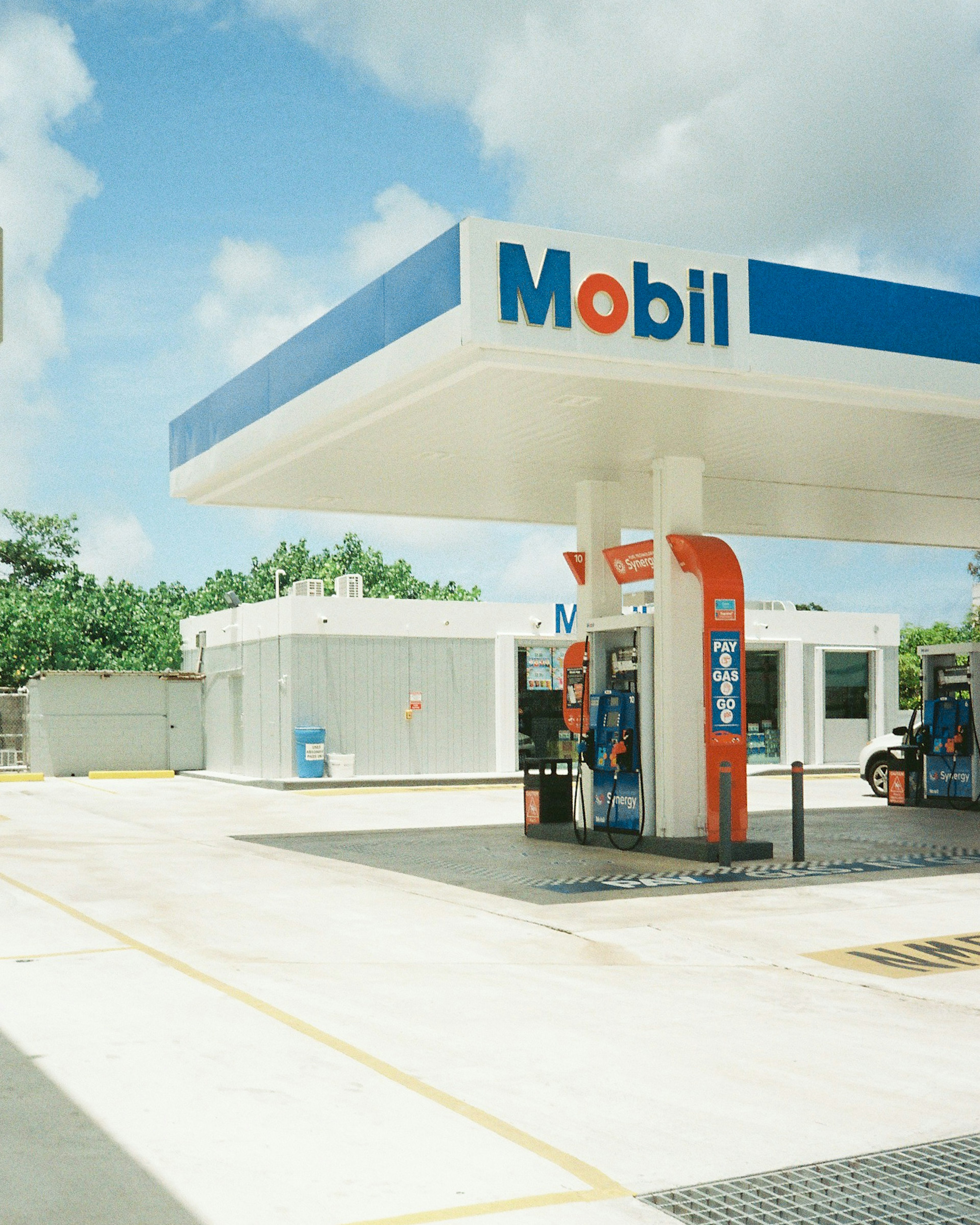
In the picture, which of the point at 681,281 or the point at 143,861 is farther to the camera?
the point at 143,861

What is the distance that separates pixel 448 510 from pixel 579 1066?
43.9 feet

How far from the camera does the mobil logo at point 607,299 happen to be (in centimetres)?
1044

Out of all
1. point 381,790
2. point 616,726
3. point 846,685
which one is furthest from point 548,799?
point 846,685

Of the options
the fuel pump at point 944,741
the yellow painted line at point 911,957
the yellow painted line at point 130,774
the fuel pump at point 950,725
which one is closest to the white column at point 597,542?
the yellow painted line at point 911,957

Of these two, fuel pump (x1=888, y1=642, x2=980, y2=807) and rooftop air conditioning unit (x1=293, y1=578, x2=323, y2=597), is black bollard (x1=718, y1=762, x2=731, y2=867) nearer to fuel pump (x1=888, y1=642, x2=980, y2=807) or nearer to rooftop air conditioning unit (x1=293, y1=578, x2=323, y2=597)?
fuel pump (x1=888, y1=642, x2=980, y2=807)

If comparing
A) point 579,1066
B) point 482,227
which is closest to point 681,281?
point 482,227

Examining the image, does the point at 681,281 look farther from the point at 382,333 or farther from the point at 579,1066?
the point at 579,1066

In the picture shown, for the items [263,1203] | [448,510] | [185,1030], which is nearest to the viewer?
[263,1203]

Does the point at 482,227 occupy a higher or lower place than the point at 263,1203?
higher

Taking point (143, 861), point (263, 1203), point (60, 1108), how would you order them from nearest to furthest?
point (263, 1203), point (60, 1108), point (143, 861)

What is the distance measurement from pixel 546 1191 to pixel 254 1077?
1735 millimetres

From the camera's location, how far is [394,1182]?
4.38m

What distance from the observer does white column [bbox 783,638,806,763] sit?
33.1m

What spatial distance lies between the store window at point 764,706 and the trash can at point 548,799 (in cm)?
1739
